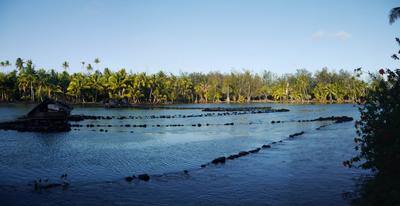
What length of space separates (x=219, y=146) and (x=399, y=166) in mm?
18471

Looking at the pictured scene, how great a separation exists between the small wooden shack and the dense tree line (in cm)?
6297

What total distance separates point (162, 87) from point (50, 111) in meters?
84.4

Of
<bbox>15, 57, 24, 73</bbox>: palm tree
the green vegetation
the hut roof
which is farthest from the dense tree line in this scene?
the green vegetation

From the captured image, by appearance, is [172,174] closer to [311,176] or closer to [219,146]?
[311,176]

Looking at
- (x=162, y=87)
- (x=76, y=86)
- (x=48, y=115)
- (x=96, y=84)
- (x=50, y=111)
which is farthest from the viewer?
(x=162, y=87)

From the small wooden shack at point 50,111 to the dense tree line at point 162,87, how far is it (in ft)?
207

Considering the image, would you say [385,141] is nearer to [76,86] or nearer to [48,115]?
[48,115]

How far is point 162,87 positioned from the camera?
128250 millimetres

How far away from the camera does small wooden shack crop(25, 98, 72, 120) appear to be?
43.9 metres

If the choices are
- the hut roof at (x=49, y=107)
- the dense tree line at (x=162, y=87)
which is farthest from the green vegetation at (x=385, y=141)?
the dense tree line at (x=162, y=87)

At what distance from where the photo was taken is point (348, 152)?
22938 millimetres

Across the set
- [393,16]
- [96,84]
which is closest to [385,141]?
[393,16]

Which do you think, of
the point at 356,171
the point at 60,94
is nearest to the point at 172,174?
the point at 356,171

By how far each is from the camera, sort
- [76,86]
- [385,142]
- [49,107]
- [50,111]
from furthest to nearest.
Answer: [76,86]
[49,107]
[50,111]
[385,142]
